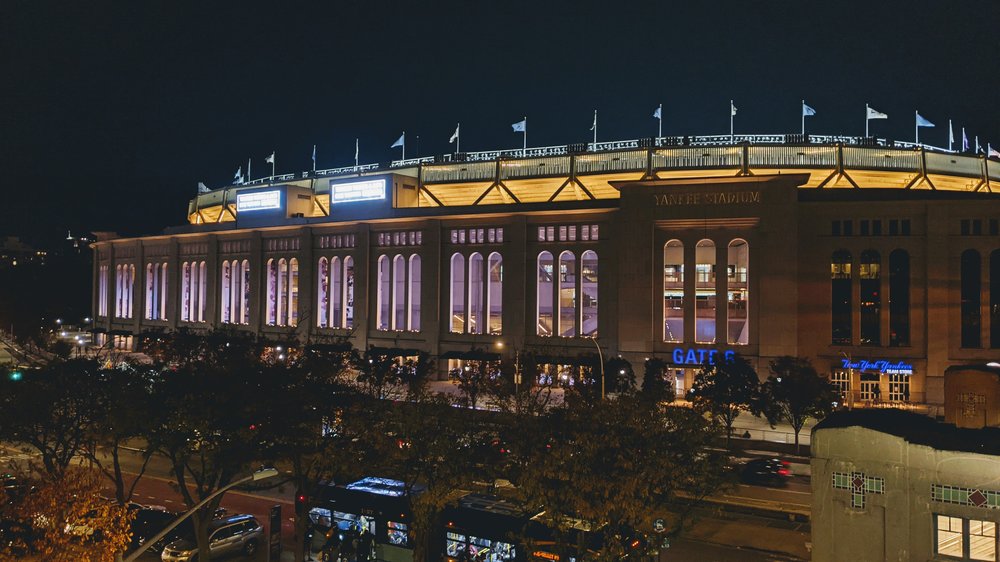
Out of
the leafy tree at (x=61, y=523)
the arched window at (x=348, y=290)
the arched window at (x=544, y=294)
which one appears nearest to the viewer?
the leafy tree at (x=61, y=523)

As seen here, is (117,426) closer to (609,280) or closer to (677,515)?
(677,515)

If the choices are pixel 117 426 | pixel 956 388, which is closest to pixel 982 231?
pixel 956 388

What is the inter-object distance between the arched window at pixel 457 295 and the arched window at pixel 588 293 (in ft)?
41.3

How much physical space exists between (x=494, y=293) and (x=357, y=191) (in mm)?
21176

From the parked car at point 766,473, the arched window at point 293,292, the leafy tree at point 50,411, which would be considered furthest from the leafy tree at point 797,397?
the arched window at point 293,292

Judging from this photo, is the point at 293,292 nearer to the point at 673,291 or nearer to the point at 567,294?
the point at 567,294

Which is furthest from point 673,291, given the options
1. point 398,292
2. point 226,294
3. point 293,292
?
point 226,294

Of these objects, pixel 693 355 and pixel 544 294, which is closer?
pixel 693 355

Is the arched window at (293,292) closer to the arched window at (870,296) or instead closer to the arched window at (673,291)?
the arched window at (673,291)

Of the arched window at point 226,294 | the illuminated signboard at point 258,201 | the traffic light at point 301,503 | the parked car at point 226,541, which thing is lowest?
the parked car at point 226,541

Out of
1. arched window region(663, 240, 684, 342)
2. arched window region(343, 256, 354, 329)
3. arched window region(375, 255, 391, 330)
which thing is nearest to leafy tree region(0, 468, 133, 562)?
arched window region(663, 240, 684, 342)

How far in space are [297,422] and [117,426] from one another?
6547 mm

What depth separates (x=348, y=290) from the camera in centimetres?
8206

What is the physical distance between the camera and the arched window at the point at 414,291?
76688 mm
